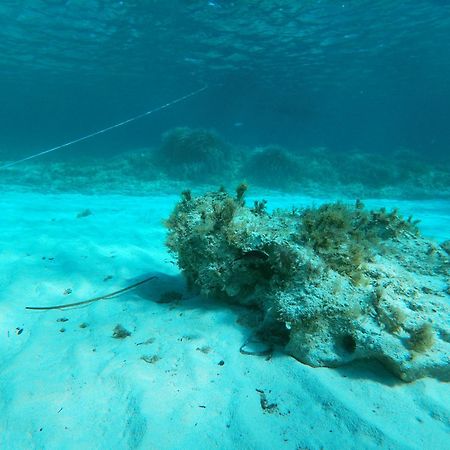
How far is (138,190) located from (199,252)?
12.9 meters

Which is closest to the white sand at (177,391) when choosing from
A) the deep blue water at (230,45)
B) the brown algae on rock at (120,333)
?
the brown algae on rock at (120,333)

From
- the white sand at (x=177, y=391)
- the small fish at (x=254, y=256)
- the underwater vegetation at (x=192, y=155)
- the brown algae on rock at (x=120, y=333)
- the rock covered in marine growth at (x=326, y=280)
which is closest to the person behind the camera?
the white sand at (x=177, y=391)

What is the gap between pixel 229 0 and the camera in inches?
729

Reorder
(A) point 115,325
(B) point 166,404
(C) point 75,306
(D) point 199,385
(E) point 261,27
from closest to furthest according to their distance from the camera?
(B) point 166,404, (D) point 199,385, (A) point 115,325, (C) point 75,306, (E) point 261,27

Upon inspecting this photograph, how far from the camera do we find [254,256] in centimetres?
343

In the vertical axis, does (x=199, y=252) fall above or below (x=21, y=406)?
above

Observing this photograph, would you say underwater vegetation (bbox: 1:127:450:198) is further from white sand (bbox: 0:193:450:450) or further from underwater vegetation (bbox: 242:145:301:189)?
white sand (bbox: 0:193:450:450)

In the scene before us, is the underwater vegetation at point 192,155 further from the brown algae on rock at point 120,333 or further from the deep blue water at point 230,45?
the brown algae on rock at point 120,333

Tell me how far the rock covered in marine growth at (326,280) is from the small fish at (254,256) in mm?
11

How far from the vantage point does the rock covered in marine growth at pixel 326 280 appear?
275cm

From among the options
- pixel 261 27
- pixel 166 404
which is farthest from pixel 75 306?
pixel 261 27

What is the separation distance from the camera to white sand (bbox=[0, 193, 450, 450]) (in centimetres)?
221

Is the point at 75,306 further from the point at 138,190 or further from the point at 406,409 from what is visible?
the point at 138,190

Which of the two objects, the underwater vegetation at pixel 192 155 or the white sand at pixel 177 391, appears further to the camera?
the underwater vegetation at pixel 192 155
